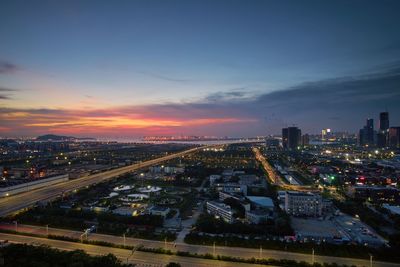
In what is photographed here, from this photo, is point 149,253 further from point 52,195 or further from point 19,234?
point 52,195

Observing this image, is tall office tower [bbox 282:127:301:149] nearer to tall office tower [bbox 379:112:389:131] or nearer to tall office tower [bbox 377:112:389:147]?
tall office tower [bbox 377:112:389:147]

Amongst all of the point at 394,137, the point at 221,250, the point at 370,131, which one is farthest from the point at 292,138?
the point at 221,250

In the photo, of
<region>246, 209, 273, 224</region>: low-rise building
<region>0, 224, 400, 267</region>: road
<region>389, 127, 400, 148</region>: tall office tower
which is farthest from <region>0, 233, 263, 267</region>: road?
<region>389, 127, 400, 148</region>: tall office tower

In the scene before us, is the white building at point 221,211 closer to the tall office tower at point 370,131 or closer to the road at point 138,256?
the road at point 138,256

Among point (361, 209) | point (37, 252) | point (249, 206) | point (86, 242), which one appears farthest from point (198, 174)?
point (37, 252)

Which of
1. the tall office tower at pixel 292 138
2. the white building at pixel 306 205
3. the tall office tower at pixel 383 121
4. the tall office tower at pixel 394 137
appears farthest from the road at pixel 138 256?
the tall office tower at pixel 383 121
